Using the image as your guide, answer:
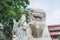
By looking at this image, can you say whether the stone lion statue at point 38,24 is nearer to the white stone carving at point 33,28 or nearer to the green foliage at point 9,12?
the white stone carving at point 33,28

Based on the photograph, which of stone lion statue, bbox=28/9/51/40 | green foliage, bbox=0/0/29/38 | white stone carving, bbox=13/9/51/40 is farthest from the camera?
green foliage, bbox=0/0/29/38

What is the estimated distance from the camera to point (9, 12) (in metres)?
13.7

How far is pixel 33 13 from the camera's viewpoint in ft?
32.0

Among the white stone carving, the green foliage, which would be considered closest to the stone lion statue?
the white stone carving

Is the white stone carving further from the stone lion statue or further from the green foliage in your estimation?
the green foliage

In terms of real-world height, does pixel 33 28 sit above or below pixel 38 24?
below

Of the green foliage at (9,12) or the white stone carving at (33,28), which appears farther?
the green foliage at (9,12)

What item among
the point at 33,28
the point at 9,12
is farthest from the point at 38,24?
the point at 9,12

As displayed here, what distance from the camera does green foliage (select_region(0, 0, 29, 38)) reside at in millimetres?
13144

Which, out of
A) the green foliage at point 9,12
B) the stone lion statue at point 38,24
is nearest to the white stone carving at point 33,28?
the stone lion statue at point 38,24

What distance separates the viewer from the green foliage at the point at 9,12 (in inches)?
517

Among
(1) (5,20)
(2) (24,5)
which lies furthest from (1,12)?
(2) (24,5)

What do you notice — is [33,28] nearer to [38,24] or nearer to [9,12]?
[38,24]

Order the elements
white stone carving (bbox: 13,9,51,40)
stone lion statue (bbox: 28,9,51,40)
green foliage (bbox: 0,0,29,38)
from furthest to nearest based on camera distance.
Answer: green foliage (bbox: 0,0,29,38) → stone lion statue (bbox: 28,9,51,40) → white stone carving (bbox: 13,9,51,40)
